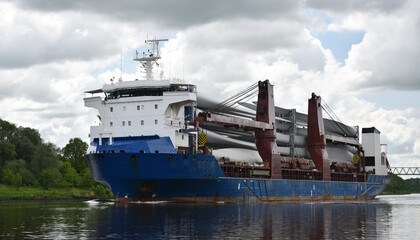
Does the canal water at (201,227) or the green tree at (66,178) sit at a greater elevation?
the green tree at (66,178)

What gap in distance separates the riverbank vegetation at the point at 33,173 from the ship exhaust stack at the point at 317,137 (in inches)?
1249

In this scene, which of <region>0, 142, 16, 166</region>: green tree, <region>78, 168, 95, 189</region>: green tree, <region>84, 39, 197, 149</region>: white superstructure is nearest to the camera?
<region>84, 39, 197, 149</region>: white superstructure

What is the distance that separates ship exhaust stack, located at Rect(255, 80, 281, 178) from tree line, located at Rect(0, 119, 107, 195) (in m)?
35.5

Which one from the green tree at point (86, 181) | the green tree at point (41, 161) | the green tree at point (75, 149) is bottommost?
the green tree at point (86, 181)

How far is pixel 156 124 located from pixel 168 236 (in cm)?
2512

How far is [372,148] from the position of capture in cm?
8425

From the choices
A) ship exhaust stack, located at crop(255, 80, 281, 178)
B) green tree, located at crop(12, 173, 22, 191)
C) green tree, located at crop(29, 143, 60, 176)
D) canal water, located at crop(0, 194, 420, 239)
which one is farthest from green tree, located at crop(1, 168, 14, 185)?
canal water, located at crop(0, 194, 420, 239)

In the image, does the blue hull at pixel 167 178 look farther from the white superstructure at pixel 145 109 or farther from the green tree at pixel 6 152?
the green tree at pixel 6 152

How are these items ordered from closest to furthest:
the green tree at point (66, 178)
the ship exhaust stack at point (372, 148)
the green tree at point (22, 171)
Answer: the ship exhaust stack at point (372, 148) < the green tree at point (22, 171) < the green tree at point (66, 178)

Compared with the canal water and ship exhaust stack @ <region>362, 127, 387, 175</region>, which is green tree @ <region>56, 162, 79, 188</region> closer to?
ship exhaust stack @ <region>362, 127, 387, 175</region>

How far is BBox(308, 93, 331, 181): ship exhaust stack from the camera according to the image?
7112cm

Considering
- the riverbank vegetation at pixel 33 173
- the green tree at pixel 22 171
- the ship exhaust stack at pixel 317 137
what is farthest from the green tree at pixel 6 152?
the ship exhaust stack at pixel 317 137

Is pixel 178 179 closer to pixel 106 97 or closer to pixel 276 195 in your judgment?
pixel 106 97

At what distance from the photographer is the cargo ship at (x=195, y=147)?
4747cm
